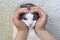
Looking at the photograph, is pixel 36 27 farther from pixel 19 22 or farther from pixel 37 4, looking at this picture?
pixel 37 4

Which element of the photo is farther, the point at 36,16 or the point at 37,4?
the point at 37,4

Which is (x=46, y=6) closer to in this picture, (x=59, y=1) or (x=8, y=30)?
(x=59, y=1)

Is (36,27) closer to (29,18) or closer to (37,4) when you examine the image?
(29,18)

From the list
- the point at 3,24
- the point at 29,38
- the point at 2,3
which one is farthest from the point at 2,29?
the point at 29,38

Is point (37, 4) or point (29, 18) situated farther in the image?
point (37, 4)

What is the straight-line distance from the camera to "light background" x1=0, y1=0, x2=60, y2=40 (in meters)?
0.98

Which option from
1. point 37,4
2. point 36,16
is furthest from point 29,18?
point 37,4

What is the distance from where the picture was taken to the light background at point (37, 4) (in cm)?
98

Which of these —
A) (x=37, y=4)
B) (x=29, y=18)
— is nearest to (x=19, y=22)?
(x=29, y=18)

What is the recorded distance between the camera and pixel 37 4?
3.22ft

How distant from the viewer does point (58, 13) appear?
986mm

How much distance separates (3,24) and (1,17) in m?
0.04

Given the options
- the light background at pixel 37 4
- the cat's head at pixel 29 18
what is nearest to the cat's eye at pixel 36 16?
the cat's head at pixel 29 18

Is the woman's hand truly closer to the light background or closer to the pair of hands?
the pair of hands
